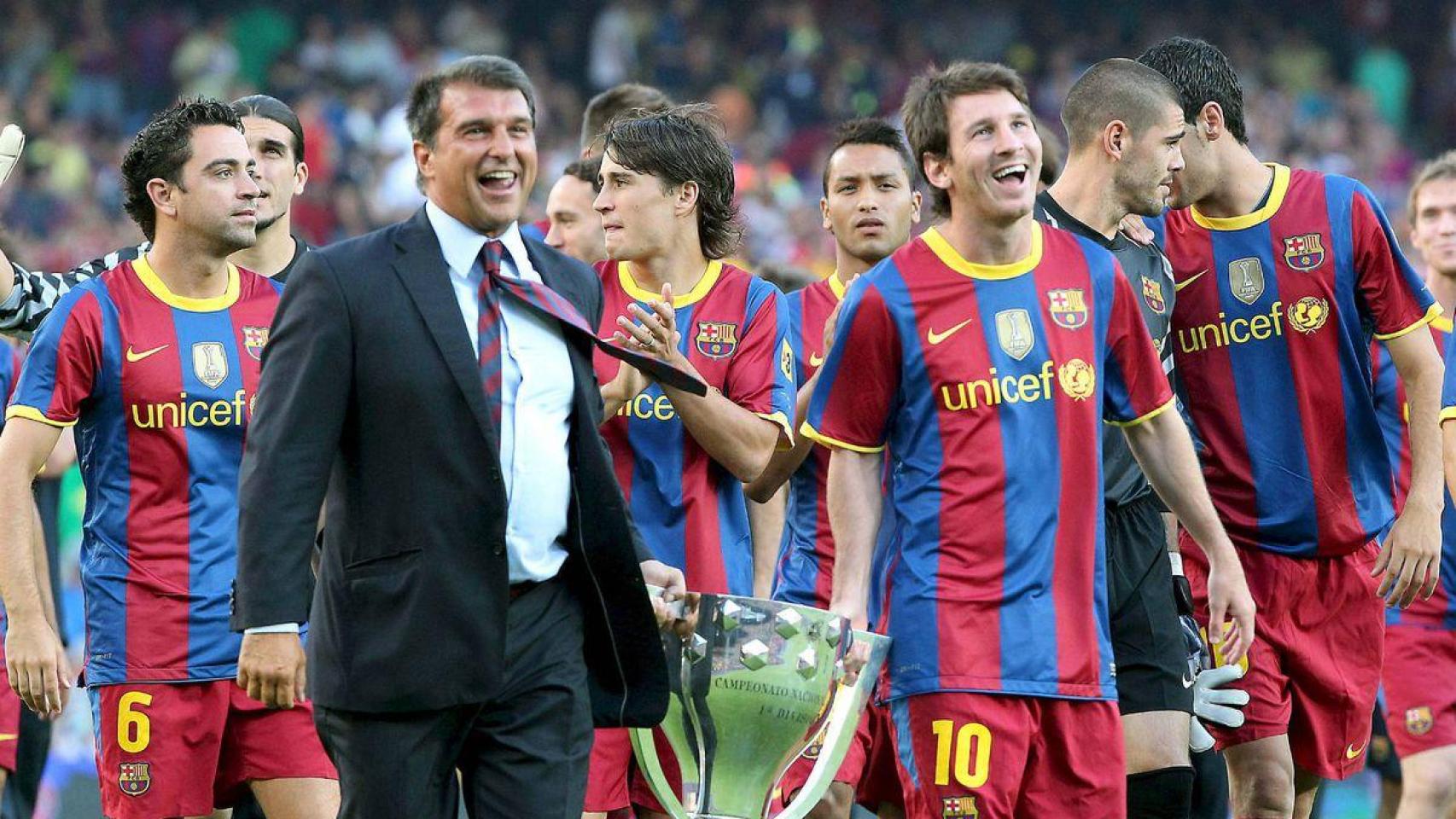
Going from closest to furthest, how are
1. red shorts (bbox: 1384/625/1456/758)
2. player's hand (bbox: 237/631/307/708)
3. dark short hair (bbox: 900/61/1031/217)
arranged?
player's hand (bbox: 237/631/307/708), dark short hair (bbox: 900/61/1031/217), red shorts (bbox: 1384/625/1456/758)

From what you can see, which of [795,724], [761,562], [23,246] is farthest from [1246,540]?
[23,246]

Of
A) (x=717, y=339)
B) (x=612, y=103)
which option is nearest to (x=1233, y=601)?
(x=717, y=339)

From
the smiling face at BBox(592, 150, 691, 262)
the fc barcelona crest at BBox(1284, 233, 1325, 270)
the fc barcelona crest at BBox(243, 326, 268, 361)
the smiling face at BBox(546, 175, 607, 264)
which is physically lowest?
the fc barcelona crest at BBox(243, 326, 268, 361)

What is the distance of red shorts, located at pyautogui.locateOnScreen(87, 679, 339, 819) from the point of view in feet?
19.6

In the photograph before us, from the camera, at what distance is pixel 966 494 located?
5.02m

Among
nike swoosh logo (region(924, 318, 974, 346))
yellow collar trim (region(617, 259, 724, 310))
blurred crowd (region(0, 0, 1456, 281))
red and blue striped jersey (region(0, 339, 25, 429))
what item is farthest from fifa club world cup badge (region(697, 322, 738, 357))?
blurred crowd (region(0, 0, 1456, 281))

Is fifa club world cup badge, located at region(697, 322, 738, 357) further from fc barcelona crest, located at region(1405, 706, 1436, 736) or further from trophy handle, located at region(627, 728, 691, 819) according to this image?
Answer: fc barcelona crest, located at region(1405, 706, 1436, 736)

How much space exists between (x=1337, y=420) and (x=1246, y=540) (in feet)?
1.50

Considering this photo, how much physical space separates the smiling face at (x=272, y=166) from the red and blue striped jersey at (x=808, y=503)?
1.70 m

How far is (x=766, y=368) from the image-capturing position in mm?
6219

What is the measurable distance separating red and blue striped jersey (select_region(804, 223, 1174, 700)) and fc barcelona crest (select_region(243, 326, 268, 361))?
189cm

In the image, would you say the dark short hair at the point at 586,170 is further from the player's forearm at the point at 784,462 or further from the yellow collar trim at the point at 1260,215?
the yellow collar trim at the point at 1260,215

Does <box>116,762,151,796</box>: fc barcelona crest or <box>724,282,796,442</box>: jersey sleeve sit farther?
<box>724,282,796,442</box>: jersey sleeve

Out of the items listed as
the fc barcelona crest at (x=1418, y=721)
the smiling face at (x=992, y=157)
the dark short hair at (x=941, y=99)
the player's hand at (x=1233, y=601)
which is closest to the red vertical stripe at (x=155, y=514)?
the dark short hair at (x=941, y=99)
